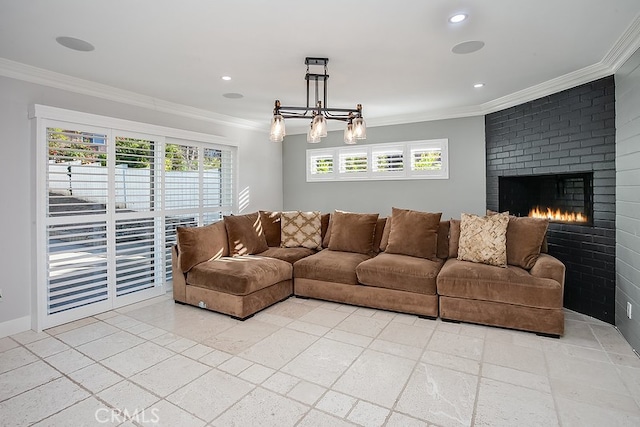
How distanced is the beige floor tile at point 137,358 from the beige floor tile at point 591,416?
2692 millimetres

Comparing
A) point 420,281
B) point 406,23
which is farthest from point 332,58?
point 420,281

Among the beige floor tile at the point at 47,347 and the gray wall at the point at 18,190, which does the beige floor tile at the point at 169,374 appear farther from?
the gray wall at the point at 18,190

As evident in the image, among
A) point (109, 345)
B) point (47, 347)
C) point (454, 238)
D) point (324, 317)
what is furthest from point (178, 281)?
point (454, 238)

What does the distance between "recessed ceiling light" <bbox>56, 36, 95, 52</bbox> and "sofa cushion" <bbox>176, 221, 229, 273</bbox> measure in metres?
1.91

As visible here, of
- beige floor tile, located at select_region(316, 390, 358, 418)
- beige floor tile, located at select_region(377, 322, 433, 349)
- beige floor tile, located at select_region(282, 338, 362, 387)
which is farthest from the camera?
beige floor tile, located at select_region(377, 322, 433, 349)

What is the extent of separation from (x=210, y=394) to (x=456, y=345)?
1963mm

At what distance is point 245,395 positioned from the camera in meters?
2.18

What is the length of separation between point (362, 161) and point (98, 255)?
385 centimetres

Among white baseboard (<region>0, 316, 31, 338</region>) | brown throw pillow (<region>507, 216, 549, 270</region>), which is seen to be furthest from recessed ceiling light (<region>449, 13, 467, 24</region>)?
white baseboard (<region>0, 316, 31, 338</region>)

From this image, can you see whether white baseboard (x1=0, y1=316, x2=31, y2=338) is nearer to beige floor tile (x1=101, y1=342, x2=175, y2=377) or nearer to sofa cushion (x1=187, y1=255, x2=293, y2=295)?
beige floor tile (x1=101, y1=342, x2=175, y2=377)

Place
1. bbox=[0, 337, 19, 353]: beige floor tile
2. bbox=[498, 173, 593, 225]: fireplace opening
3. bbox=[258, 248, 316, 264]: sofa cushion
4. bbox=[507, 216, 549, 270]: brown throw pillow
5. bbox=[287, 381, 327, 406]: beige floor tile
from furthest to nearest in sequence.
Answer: bbox=[258, 248, 316, 264]: sofa cushion → bbox=[498, 173, 593, 225]: fireplace opening → bbox=[507, 216, 549, 270]: brown throw pillow → bbox=[0, 337, 19, 353]: beige floor tile → bbox=[287, 381, 327, 406]: beige floor tile

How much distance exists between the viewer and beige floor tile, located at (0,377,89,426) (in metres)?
1.97

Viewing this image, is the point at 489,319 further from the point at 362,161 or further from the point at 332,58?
the point at 362,161

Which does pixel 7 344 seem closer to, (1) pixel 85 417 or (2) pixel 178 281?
(2) pixel 178 281
